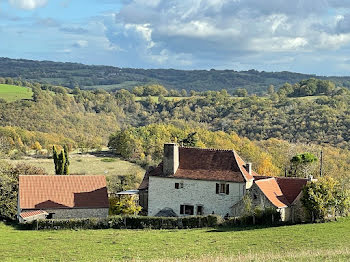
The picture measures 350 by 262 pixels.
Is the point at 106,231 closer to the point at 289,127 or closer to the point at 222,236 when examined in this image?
the point at 222,236

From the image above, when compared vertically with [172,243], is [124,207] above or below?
below

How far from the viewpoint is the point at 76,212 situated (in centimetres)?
4094

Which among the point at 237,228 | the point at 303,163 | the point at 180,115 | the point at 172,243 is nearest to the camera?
the point at 172,243

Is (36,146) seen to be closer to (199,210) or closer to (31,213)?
(31,213)

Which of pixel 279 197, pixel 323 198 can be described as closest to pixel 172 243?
pixel 323 198

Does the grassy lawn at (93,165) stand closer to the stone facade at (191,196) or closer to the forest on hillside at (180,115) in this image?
the forest on hillside at (180,115)

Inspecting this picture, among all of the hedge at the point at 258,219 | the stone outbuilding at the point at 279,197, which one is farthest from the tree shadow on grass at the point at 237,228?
the stone outbuilding at the point at 279,197

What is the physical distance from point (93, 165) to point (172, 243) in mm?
44113

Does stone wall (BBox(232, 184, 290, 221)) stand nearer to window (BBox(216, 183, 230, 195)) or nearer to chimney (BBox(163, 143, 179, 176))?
window (BBox(216, 183, 230, 195))

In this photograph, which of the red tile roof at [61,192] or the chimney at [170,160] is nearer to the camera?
the red tile roof at [61,192]

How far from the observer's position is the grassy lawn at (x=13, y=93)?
11476 centimetres

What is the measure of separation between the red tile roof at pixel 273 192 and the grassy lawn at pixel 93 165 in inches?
1021

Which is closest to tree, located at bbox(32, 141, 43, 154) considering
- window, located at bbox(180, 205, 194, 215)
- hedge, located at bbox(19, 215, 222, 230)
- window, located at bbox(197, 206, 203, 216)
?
window, located at bbox(180, 205, 194, 215)

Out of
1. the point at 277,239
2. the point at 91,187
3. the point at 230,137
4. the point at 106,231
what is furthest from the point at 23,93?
the point at 277,239
